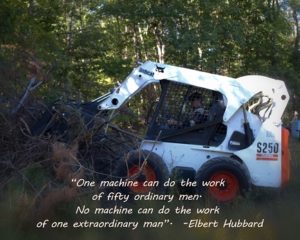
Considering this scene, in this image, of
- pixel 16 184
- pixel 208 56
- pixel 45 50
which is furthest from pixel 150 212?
pixel 208 56

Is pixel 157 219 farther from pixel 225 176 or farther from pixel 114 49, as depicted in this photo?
pixel 114 49

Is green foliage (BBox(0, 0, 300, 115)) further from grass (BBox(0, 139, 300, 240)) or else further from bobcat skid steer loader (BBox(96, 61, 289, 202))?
grass (BBox(0, 139, 300, 240))

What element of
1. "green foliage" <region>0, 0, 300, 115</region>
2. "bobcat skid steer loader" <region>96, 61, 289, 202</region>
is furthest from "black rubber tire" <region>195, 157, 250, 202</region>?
"green foliage" <region>0, 0, 300, 115</region>

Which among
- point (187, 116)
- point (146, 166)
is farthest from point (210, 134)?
point (146, 166)

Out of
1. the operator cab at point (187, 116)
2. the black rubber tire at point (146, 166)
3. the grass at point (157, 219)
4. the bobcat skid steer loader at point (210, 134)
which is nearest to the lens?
the grass at point (157, 219)

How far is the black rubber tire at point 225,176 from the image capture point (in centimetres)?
864

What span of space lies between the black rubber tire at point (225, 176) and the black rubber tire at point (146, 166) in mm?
546

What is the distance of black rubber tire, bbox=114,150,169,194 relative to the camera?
8.48 metres

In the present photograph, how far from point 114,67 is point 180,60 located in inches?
88.3

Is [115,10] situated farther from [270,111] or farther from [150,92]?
[270,111]

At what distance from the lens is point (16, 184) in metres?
7.57

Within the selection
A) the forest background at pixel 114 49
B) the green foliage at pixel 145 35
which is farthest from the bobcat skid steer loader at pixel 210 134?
the green foliage at pixel 145 35

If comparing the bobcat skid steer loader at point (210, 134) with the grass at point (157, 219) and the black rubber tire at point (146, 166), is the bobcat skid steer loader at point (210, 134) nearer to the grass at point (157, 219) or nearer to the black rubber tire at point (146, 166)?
the black rubber tire at point (146, 166)

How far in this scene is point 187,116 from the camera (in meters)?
9.27
